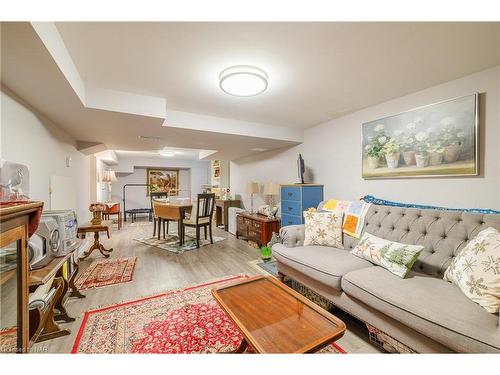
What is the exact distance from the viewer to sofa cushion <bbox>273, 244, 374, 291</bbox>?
1.72m

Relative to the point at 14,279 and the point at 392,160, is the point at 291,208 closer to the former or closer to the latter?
the point at 392,160

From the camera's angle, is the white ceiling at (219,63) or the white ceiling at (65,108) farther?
the white ceiling at (219,63)

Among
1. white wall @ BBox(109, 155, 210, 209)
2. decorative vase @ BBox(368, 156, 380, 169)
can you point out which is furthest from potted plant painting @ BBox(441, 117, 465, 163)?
white wall @ BBox(109, 155, 210, 209)

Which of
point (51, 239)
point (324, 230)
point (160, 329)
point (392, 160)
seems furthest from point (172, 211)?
point (392, 160)

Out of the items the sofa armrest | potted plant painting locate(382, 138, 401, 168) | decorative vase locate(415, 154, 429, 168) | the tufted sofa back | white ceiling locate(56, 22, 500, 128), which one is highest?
white ceiling locate(56, 22, 500, 128)

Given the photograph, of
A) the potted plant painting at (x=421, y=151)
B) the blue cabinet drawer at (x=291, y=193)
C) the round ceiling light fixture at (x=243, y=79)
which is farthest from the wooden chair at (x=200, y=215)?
the potted plant painting at (x=421, y=151)

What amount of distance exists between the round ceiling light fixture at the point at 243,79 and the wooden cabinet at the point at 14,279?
1.52 meters

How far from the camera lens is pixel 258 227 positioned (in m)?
3.87

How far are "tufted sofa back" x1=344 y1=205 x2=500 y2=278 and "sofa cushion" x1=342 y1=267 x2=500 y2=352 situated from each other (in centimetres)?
18

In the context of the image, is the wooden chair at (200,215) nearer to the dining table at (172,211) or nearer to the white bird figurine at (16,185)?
the dining table at (172,211)

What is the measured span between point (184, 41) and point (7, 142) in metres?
1.50

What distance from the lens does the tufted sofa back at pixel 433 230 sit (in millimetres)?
1602

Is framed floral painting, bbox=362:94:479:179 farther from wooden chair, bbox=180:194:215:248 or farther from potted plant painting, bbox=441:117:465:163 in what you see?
wooden chair, bbox=180:194:215:248
